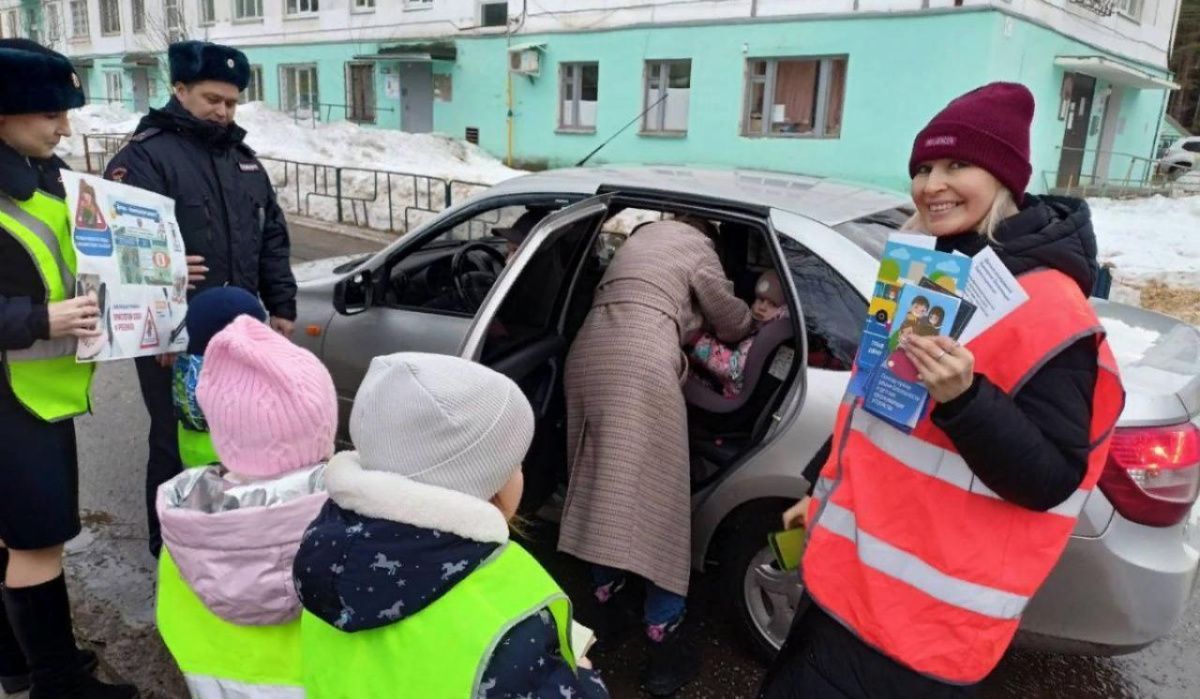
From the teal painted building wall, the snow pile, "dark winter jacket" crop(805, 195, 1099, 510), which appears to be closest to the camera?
"dark winter jacket" crop(805, 195, 1099, 510)

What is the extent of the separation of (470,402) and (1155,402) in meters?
2.03

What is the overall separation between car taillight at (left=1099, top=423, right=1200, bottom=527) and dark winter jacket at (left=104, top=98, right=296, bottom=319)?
3.09 metres

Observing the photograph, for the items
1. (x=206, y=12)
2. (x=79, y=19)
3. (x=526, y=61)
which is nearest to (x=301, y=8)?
(x=206, y=12)

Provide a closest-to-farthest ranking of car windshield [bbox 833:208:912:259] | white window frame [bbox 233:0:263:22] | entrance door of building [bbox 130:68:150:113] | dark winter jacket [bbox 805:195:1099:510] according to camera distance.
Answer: dark winter jacket [bbox 805:195:1099:510], car windshield [bbox 833:208:912:259], white window frame [bbox 233:0:263:22], entrance door of building [bbox 130:68:150:113]

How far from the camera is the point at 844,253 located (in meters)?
2.74

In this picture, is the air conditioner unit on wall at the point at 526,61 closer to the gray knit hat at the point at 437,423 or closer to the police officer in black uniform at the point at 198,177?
the police officer in black uniform at the point at 198,177

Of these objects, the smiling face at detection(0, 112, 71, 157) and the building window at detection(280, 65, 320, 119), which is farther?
the building window at detection(280, 65, 320, 119)

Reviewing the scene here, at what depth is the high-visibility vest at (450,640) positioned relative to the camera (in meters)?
1.24

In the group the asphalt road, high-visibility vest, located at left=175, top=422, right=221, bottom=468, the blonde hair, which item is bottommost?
the asphalt road

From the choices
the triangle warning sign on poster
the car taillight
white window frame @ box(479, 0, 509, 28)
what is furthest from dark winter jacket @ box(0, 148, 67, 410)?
white window frame @ box(479, 0, 509, 28)

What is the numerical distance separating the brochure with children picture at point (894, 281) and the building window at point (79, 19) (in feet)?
141

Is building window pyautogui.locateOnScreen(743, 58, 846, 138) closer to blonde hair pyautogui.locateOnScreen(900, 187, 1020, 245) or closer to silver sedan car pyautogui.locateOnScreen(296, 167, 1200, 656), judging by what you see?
silver sedan car pyautogui.locateOnScreen(296, 167, 1200, 656)

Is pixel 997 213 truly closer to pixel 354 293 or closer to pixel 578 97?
pixel 354 293

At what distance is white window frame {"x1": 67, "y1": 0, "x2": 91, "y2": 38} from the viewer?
3562 cm
